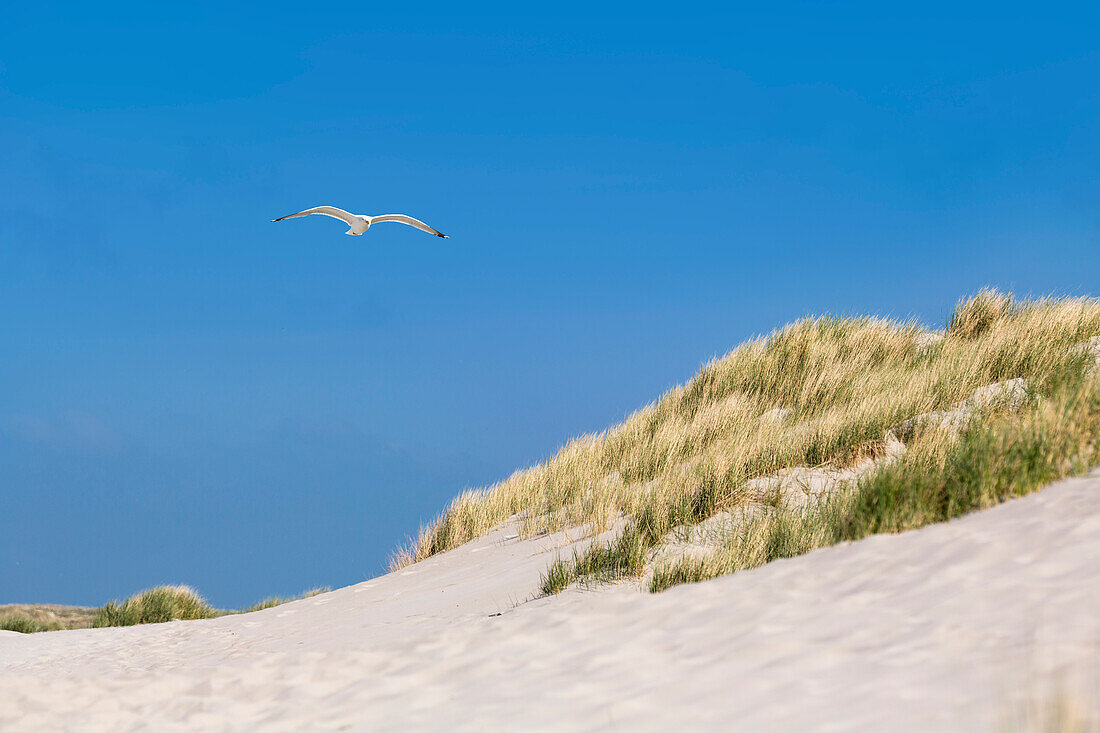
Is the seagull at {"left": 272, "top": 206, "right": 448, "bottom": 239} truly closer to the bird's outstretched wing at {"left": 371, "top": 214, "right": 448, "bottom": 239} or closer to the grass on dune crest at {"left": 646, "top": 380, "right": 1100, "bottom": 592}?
the bird's outstretched wing at {"left": 371, "top": 214, "right": 448, "bottom": 239}

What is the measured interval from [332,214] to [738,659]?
35.2ft

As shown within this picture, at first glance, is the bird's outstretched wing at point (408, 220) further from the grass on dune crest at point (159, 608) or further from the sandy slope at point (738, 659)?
the sandy slope at point (738, 659)

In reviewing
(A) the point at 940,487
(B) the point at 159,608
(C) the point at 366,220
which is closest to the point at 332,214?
(C) the point at 366,220

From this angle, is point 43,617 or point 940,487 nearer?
point 940,487

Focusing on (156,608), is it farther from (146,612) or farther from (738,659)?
(738,659)

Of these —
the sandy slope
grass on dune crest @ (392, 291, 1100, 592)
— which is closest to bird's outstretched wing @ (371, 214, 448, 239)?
grass on dune crest @ (392, 291, 1100, 592)

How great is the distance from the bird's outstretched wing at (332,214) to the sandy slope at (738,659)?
779 cm

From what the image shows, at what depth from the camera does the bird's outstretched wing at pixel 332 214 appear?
480 inches

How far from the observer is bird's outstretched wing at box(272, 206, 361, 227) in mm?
12195

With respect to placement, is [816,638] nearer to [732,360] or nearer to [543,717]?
[543,717]

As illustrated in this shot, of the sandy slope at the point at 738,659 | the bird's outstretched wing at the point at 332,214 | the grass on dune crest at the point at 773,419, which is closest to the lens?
the sandy slope at the point at 738,659

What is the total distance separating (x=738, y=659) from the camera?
3395 mm

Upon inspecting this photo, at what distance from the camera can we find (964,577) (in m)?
3.68

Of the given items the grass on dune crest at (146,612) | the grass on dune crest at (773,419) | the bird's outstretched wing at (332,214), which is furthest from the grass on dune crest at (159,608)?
the bird's outstretched wing at (332,214)
